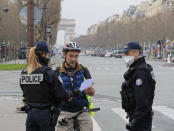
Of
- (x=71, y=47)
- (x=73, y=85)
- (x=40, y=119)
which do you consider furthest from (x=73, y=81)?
(x=40, y=119)

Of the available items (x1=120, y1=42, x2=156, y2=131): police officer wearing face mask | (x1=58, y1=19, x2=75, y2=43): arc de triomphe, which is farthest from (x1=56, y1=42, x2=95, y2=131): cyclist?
(x1=58, y1=19, x2=75, y2=43): arc de triomphe

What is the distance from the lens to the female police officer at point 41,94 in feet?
14.1

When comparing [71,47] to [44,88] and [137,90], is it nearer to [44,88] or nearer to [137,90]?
[44,88]

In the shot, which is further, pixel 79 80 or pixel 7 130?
pixel 7 130

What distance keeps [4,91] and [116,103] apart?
5826 mm

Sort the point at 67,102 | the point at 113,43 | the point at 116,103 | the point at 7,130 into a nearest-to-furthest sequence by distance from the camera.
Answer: the point at 67,102, the point at 7,130, the point at 116,103, the point at 113,43

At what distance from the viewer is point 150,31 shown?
3376 inches

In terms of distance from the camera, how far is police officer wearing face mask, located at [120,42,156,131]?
4.46 m

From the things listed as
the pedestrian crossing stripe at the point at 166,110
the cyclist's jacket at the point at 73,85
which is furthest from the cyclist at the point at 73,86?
the pedestrian crossing stripe at the point at 166,110

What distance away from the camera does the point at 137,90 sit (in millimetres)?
4480

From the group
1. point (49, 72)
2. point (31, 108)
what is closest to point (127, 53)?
point (49, 72)

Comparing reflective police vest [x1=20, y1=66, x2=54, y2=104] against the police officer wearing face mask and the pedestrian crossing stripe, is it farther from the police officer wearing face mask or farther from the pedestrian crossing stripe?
the pedestrian crossing stripe

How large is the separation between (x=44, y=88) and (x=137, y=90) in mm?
1044

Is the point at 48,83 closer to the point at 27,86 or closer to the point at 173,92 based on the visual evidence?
the point at 27,86
